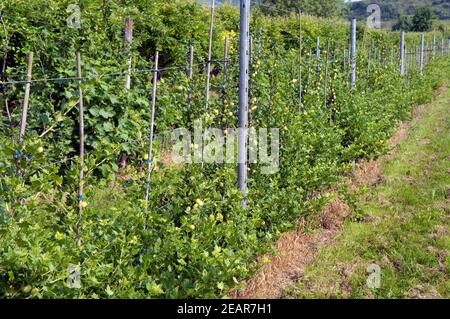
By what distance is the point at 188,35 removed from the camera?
10055mm

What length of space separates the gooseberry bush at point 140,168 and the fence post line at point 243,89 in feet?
0.43

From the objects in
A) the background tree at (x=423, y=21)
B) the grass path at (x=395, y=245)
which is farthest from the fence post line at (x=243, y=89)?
the background tree at (x=423, y=21)

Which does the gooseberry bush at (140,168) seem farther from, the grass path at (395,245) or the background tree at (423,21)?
the background tree at (423,21)

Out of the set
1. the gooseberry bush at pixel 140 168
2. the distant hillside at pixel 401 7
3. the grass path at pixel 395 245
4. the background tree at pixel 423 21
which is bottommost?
the grass path at pixel 395 245

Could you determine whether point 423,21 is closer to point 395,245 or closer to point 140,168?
point 395,245

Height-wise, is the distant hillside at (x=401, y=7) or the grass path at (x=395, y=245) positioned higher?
the distant hillside at (x=401, y=7)

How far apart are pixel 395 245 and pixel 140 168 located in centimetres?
233

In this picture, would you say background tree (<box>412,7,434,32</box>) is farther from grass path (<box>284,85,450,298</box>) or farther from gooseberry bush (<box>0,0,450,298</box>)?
grass path (<box>284,85,450,298</box>)

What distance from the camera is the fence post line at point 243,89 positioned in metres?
3.49

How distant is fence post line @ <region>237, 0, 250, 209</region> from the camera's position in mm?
3492

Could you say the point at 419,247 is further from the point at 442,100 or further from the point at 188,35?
the point at 442,100

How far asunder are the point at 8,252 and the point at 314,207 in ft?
9.37

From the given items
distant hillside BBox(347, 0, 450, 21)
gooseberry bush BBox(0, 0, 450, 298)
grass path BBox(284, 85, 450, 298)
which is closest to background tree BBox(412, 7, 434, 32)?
gooseberry bush BBox(0, 0, 450, 298)

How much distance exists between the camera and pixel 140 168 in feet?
12.0
